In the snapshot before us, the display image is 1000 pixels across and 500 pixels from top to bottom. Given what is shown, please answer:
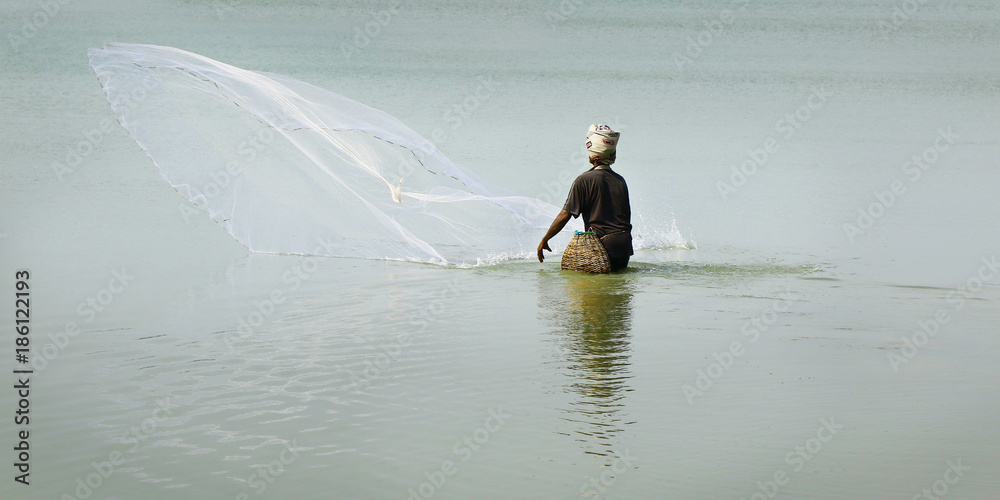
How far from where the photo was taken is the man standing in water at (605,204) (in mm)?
8914

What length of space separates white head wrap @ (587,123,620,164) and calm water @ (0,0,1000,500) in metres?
1.07

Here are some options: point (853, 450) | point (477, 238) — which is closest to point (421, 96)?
point (477, 238)

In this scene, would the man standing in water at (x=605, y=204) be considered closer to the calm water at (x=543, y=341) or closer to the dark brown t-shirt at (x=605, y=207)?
the dark brown t-shirt at (x=605, y=207)

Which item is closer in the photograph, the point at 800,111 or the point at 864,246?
the point at 864,246

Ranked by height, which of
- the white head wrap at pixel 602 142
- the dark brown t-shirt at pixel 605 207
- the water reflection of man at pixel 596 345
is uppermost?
the white head wrap at pixel 602 142

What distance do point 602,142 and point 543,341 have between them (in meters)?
3.13

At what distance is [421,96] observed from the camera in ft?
79.0

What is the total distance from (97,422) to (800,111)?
2130 centimetres

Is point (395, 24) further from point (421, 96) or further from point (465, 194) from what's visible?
point (465, 194)

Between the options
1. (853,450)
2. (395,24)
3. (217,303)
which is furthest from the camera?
(395,24)

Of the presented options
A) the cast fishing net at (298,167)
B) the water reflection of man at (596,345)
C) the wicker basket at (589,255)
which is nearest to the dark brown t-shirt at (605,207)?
the wicker basket at (589,255)

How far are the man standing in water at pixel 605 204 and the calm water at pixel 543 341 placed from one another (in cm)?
27

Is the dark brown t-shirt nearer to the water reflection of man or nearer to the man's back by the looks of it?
the man's back

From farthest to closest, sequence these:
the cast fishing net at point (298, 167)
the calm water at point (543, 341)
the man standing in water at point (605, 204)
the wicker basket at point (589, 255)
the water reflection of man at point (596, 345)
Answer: the man standing in water at point (605, 204) → the wicker basket at point (589, 255) → the cast fishing net at point (298, 167) → the water reflection of man at point (596, 345) → the calm water at point (543, 341)
